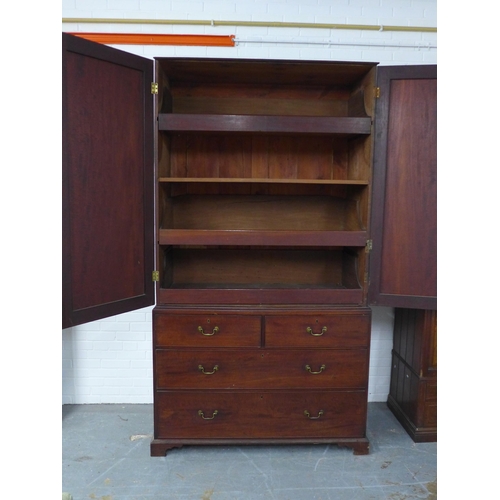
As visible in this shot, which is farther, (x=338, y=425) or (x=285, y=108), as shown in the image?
(x=285, y=108)

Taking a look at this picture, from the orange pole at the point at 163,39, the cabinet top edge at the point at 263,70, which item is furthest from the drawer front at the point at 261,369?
the orange pole at the point at 163,39

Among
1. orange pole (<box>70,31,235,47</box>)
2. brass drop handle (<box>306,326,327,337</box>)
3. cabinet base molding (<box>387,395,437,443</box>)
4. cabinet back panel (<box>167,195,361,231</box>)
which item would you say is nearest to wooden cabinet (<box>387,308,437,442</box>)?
cabinet base molding (<box>387,395,437,443</box>)

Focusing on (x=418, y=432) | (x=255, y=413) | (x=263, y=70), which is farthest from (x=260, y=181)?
(x=418, y=432)

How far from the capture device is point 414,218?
202cm

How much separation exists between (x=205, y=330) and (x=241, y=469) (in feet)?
2.38

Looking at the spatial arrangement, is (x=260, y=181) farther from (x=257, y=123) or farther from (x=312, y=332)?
(x=312, y=332)

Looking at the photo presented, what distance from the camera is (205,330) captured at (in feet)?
6.86

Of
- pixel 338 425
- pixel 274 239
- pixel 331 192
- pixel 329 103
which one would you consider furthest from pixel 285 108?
pixel 338 425

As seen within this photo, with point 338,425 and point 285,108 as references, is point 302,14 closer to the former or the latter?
point 285,108

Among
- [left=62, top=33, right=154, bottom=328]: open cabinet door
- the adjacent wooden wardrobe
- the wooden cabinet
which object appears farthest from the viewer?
the wooden cabinet

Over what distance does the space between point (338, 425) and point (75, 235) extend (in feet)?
5.36

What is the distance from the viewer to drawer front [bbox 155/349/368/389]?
6.88ft

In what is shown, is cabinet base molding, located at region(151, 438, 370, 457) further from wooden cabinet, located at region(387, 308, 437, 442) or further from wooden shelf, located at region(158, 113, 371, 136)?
wooden shelf, located at region(158, 113, 371, 136)

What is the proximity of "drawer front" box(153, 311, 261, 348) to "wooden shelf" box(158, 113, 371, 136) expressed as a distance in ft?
3.09
